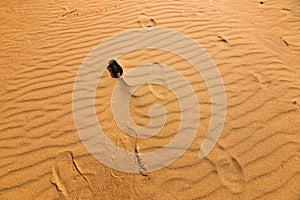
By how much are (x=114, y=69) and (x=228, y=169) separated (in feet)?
6.76

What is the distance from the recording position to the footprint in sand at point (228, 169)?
102 inches

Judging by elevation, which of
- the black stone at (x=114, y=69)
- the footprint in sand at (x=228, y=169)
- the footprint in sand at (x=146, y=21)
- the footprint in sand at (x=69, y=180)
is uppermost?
the footprint in sand at (x=146, y=21)

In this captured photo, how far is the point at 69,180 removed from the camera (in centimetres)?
267

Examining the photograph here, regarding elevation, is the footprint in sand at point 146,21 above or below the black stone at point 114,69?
above

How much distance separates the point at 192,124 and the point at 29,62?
2.72 m

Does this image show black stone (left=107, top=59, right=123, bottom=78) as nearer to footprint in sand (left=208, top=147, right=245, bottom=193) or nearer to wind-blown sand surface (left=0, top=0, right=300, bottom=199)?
wind-blown sand surface (left=0, top=0, right=300, bottom=199)

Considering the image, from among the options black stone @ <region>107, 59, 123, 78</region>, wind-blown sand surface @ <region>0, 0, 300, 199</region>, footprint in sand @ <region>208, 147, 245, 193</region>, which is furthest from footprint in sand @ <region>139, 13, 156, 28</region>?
footprint in sand @ <region>208, 147, 245, 193</region>

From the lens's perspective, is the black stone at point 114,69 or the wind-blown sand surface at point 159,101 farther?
the black stone at point 114,69

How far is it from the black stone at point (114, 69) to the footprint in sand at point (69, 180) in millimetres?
1328

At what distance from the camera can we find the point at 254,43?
4332 mm

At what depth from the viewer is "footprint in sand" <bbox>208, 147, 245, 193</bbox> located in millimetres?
2588

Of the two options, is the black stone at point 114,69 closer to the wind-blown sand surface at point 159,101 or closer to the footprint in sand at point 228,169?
the wind-blown sand surface at point 159,101

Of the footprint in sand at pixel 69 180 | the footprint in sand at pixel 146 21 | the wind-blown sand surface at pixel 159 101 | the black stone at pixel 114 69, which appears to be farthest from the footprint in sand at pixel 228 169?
the footprint in sand at pixel 146 21

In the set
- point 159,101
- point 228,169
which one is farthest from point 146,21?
point 228,169
